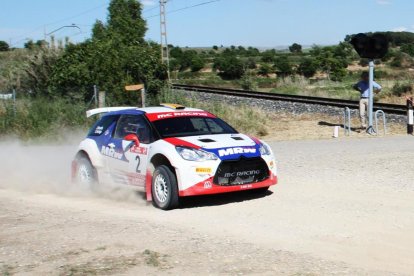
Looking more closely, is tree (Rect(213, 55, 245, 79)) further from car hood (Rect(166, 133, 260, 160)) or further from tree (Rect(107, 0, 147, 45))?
car hood (Rect(166, 133, 260, 160))

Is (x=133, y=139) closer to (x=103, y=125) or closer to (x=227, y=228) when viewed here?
(x=103, y=125)

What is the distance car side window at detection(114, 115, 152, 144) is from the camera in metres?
10.3

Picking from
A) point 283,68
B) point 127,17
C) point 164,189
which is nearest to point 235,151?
point 164,189

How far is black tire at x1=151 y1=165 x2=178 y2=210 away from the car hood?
49cm

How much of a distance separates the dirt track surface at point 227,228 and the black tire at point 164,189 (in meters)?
0.15

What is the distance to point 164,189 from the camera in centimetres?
963

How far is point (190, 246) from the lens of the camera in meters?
7.29

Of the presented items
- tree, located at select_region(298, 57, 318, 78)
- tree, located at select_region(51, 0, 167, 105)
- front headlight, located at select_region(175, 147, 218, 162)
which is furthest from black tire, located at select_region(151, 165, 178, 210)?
tree, located at select_region(298, 57, 318, 78)

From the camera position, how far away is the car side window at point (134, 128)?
10344mm

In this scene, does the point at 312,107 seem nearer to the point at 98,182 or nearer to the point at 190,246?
the point at 98,182

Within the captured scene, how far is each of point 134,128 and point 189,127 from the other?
0.93 m

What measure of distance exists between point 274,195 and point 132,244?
369cm

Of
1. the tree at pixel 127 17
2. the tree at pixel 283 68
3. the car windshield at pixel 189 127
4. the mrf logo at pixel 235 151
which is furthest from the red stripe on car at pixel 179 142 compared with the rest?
the tree at pixel 283 68

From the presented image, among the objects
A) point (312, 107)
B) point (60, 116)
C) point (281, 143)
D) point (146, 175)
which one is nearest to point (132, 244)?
point (146, 175)
